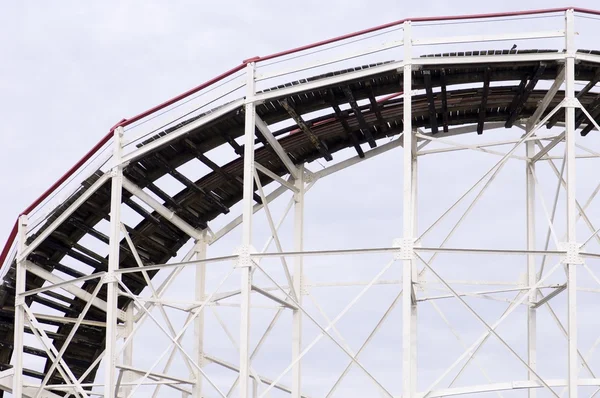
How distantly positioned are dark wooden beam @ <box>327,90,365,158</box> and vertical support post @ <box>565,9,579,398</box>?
607cm

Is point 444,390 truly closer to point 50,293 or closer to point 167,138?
point 167,138

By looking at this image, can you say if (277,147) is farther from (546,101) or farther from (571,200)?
(571,200)

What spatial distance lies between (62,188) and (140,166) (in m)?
2.45

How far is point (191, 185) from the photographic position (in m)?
35.5

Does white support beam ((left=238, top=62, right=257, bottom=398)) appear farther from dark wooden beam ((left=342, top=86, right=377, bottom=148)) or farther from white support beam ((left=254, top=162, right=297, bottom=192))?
dark wooden beam ((left=342, top=86, right=377, bottom=148))

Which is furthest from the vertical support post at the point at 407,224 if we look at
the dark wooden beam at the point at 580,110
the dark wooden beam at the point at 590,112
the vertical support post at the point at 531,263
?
the dark wooden beam at the point at 590,112

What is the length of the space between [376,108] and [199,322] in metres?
9.33

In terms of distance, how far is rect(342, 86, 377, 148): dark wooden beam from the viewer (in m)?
31.6

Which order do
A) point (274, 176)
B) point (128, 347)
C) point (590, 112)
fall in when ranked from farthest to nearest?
point (128, 347)
point (274, 176)
point (590, 112)

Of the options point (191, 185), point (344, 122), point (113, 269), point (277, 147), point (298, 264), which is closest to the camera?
point (113, 269)

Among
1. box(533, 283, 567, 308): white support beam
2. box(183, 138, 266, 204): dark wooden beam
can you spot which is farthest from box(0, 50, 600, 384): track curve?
box(533, 283, 567, 308): white support beam

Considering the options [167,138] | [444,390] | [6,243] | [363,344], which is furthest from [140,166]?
[444,390]

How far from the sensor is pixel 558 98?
34031 mm

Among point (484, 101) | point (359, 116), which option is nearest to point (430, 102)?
point (484, 101)
